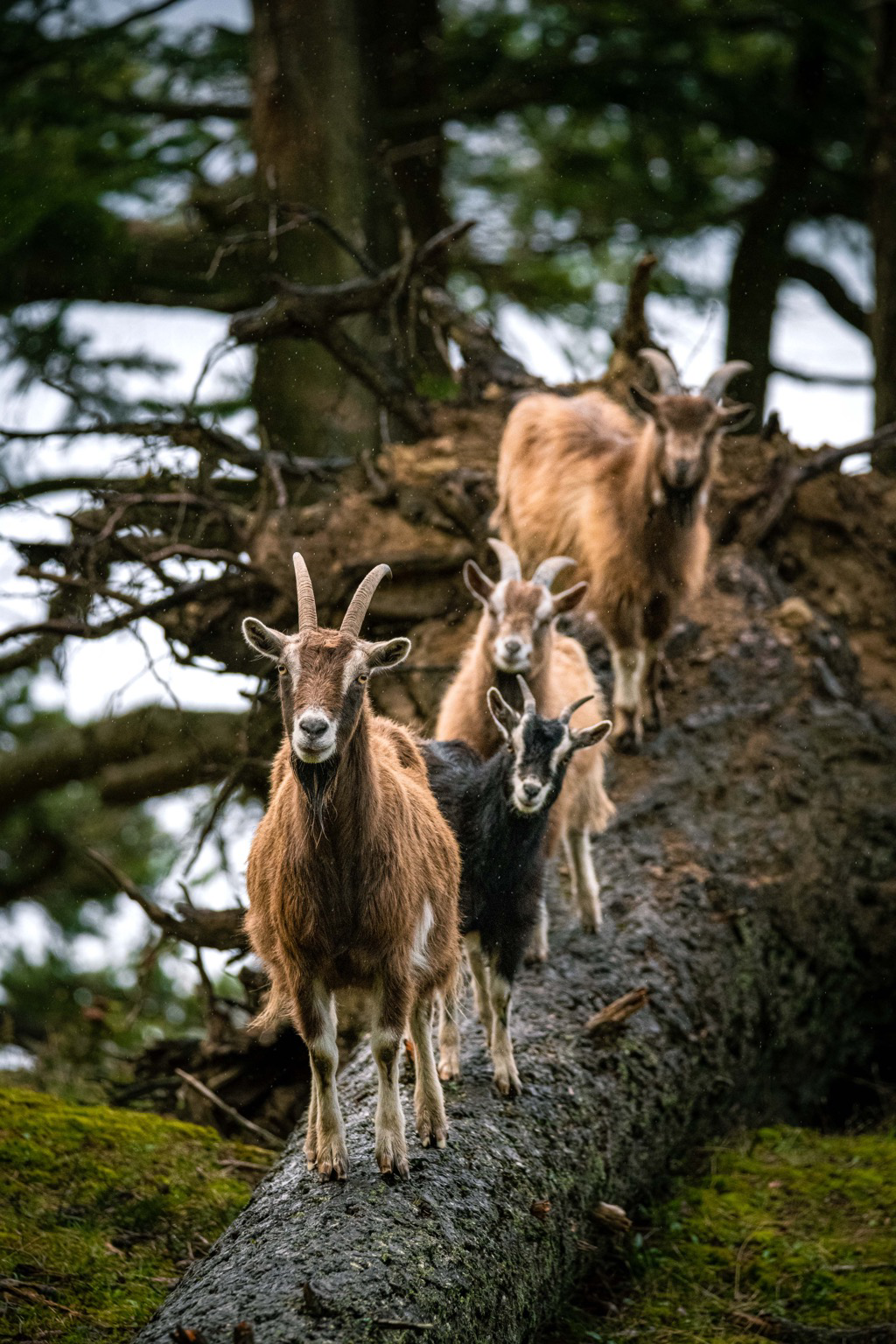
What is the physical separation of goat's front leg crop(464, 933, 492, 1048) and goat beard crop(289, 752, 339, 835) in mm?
1348

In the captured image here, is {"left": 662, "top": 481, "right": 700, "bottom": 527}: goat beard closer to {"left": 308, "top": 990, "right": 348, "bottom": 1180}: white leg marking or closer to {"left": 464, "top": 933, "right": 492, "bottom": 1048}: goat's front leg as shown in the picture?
{"left": 464, "top": 933, "right": 492, "bottom": 1048}: goat's front leg

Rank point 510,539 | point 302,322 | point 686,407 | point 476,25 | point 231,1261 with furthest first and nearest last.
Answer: point 476,25
point 510,539
point 302,322
point 686,407
point 231,1261

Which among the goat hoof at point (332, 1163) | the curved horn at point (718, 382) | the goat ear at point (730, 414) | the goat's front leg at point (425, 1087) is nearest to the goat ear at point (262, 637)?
the goat's front leg at point (425, 1087)

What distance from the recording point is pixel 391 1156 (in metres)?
3.95

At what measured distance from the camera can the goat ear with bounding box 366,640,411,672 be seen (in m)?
3.83

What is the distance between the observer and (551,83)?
11.4 meters

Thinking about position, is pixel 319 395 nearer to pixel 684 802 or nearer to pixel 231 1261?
pixel 684 802

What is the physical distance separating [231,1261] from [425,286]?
8653mm

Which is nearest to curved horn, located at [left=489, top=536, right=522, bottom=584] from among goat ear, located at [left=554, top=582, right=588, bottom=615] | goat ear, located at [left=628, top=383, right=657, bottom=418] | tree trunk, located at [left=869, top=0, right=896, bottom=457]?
goat ear, located at [left=554, top=582, right=588, bottom=615]

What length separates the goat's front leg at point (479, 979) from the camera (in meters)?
4.96

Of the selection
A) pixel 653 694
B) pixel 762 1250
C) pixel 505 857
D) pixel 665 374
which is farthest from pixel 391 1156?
pixel 665 374

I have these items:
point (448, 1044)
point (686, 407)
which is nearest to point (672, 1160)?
point (448, 1044)

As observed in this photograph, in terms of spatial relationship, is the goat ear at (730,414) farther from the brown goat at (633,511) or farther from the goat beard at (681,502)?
the goat beard at (681,502)

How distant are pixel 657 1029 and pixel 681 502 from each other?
Answer: 3.28 metres
